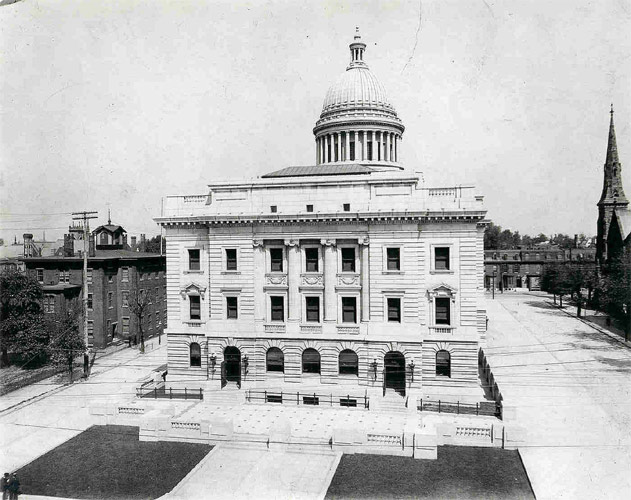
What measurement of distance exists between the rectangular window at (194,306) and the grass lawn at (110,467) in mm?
10350

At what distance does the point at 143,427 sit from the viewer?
25.7 m

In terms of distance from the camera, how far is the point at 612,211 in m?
70.4

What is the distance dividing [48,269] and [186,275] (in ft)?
66.6

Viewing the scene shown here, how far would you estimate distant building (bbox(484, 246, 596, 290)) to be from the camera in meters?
105

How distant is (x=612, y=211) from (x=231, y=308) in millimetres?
59780

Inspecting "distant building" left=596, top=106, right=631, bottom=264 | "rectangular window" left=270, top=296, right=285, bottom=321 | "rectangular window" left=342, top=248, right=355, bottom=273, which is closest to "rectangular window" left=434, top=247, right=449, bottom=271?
"rectangular window" left=342, top=248, right=355, bottom=273

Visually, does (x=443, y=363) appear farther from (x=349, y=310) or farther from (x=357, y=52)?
(x=357, y=52)

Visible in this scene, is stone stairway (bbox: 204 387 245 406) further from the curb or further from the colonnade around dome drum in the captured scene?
the curb

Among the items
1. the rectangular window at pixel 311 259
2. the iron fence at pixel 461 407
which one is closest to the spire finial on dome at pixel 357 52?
the rectangular window at pixel 311 259

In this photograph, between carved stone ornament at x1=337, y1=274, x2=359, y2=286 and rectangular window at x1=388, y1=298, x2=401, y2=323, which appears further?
carved stone ornament at x1=337, y1=274, x2=359, y2=286

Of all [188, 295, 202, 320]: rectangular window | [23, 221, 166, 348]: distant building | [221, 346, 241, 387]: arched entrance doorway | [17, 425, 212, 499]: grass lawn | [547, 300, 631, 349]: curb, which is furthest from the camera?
[23, 221, 166, 348]: distant building

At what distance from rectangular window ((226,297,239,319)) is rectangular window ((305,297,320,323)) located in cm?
500

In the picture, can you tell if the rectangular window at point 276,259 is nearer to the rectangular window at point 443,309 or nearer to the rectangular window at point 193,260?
the rectangular window at point 193,260

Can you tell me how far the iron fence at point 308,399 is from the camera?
102 ft
